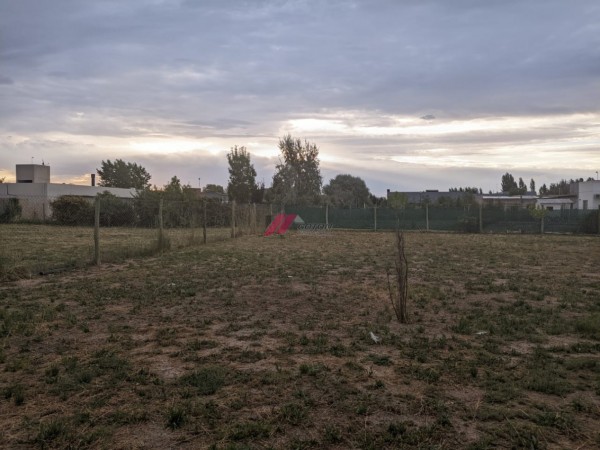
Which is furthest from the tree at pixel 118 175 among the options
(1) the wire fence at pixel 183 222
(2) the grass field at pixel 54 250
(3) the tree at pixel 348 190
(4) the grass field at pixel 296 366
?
(4) the grass field at pixel 296 366

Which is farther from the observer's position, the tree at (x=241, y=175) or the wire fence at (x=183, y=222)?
the tree at (x=241, y=175)

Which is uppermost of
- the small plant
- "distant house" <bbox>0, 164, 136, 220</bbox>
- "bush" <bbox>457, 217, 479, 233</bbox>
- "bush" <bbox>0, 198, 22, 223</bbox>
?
"distant house" <bbox>0, 164, 136, 220</bbox>

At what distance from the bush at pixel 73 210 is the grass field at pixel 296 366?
67.9 feet

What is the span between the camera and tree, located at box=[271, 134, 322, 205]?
48.8m

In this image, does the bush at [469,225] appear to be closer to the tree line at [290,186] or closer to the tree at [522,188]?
the tree line at [290,186]

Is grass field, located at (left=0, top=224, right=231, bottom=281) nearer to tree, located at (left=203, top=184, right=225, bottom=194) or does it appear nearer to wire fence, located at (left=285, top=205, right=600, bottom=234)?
wire fence, located at (left=285, top=205, right=600, bottom=234)

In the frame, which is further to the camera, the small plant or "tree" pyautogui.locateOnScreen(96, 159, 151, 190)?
"tree" pyautogui.locateOnScreen(96, 159, 151, 190)

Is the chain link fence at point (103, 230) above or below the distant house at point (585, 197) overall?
below

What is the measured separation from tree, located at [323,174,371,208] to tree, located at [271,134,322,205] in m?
3.00

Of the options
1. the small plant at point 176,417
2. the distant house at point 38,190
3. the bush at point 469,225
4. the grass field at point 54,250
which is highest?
the distant house at point 38,190

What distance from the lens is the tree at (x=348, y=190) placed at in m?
52.5

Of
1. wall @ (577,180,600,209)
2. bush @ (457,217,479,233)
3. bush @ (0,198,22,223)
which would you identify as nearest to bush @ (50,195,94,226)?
bush @ (0,198,22,223)

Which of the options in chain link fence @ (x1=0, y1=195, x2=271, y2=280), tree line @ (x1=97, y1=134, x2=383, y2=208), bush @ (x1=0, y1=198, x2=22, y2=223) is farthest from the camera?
tree line @ (x1=97, y1=134, x2=383, y2=208)

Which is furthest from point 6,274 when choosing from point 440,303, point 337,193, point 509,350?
point 337,193
